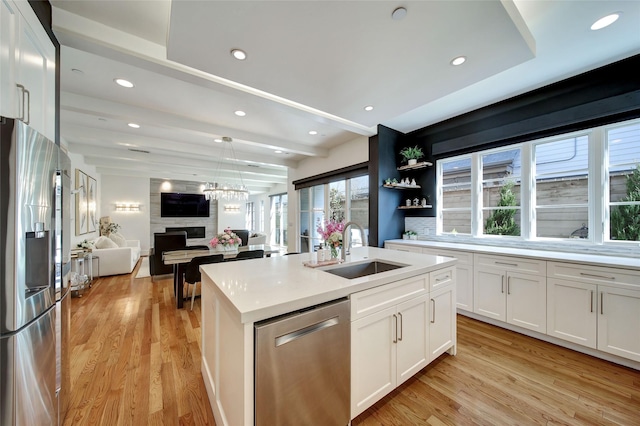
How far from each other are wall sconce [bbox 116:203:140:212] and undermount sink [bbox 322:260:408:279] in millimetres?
8969

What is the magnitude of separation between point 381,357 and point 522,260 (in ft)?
6.92

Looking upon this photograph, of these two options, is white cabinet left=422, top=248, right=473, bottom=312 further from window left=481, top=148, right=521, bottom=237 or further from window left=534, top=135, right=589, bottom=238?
window left=534, top=135, right=589, bottom=238

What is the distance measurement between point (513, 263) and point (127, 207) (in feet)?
33.8

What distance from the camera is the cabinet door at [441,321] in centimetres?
194

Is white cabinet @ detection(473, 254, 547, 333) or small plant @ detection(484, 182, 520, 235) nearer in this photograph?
white cabinet @ detection(473, 254, 547, 333)

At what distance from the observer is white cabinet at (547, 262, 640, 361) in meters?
1.99

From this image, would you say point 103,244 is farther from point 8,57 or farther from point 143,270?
point 8,57

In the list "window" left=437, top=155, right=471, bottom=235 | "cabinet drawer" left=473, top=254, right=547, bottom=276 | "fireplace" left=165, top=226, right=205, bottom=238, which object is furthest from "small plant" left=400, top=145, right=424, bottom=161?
"fireplace" left=165, top=226, right=205, bottom=238

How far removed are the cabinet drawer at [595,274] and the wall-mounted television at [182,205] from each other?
10.0 meters

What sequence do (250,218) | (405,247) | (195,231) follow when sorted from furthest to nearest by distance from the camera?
(250,218)
(195,231)
(405,247)

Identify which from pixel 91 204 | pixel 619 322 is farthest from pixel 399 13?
pixel 91 204

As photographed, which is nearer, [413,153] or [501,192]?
[501,192]

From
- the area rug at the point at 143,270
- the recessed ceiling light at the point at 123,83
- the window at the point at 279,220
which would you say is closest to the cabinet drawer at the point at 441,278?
the recessed ceiling light at the point at 123,83

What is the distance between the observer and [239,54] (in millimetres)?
1776
